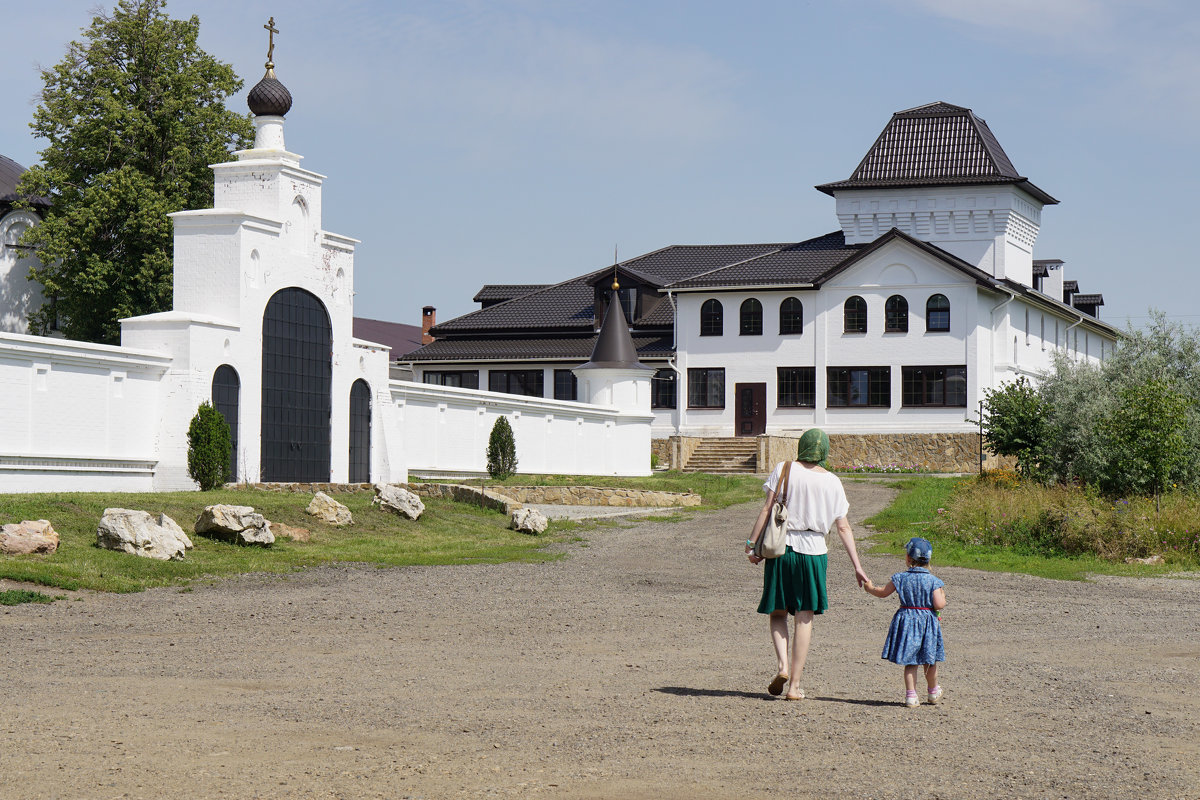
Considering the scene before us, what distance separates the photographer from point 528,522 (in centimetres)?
2256

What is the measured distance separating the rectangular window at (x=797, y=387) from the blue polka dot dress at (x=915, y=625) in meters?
41.3

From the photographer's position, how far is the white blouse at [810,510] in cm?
898

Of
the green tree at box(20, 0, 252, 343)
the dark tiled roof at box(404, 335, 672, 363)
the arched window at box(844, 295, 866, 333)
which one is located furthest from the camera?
the dark tiled roof at box(404, 335, 672, 363)

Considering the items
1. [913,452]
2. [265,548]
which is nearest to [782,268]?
[913,452]

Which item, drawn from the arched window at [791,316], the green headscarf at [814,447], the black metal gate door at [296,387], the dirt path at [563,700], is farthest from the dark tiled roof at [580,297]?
the green headscarf at [814,447]

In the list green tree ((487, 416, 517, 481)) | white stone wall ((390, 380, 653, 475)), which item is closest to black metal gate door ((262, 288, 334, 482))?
white stone wall ((390, 380, 653, 475))

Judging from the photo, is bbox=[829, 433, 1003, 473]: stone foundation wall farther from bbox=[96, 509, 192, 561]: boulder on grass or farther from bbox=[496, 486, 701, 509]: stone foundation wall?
bbox=[96, 509, 192, 561]: boulder on grass

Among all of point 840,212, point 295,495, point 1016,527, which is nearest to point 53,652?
point 295,495

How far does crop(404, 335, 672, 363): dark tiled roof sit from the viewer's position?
52188mm

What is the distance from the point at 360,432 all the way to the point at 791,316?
23.8 m

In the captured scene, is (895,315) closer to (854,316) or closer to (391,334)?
(854,316)

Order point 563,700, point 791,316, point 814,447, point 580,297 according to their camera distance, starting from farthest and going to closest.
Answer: point 580,297
point 791,316
point 814,447
point 563,700

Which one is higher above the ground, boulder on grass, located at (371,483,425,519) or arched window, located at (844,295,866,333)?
arched window, located at (844,295,866,333)

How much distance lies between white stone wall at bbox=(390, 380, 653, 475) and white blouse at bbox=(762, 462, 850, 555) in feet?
74.8
